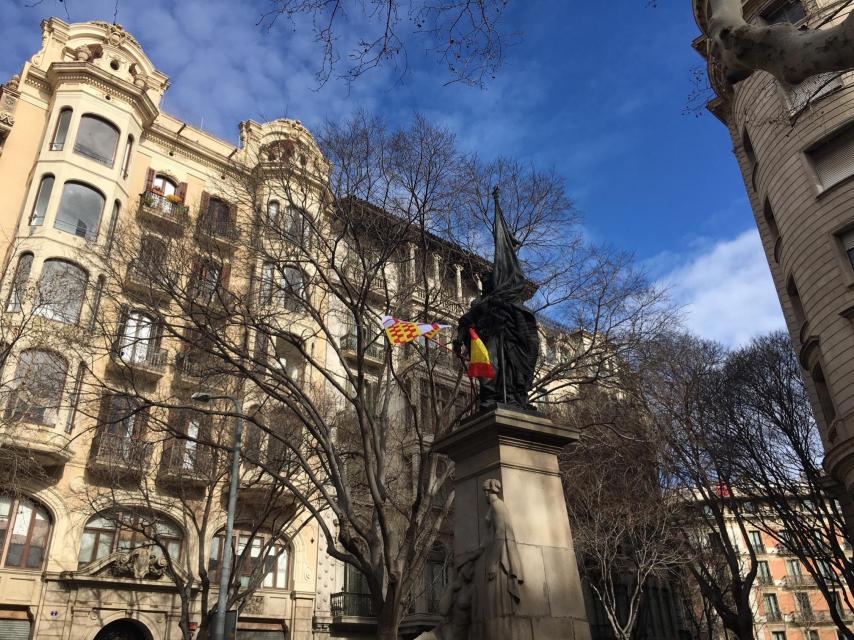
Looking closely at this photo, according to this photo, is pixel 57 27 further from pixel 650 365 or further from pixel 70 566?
pixel 650 365

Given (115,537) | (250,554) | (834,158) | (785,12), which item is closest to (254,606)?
(250,554)

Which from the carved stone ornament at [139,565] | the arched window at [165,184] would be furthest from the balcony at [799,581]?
the arched window at [165,184]

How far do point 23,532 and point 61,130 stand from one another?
16.1 meters

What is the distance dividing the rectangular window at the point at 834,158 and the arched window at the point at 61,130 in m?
27.6

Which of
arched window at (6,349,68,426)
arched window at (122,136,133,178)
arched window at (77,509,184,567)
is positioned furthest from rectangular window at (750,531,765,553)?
arched window at (6,349,68,426)

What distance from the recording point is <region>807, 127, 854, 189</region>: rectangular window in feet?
64.0

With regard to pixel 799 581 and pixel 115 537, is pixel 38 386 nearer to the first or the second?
pixel 115 537

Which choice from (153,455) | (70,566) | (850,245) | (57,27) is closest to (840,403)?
(850,245)

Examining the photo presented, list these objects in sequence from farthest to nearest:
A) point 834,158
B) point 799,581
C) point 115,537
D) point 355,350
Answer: point 799,581, point 355,350, point 115,537, point 834,158

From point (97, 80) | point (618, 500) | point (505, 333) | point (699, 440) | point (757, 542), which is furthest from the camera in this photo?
point (757, 542)

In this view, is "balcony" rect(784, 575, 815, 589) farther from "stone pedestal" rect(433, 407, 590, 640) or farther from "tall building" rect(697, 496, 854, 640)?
"stone pedestal" rect(433, 407, 590, 640)

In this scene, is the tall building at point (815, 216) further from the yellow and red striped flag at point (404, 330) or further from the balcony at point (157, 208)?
the balcony at point (157, 208)

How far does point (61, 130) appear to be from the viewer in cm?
2830

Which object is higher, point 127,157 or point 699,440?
point 127,157
